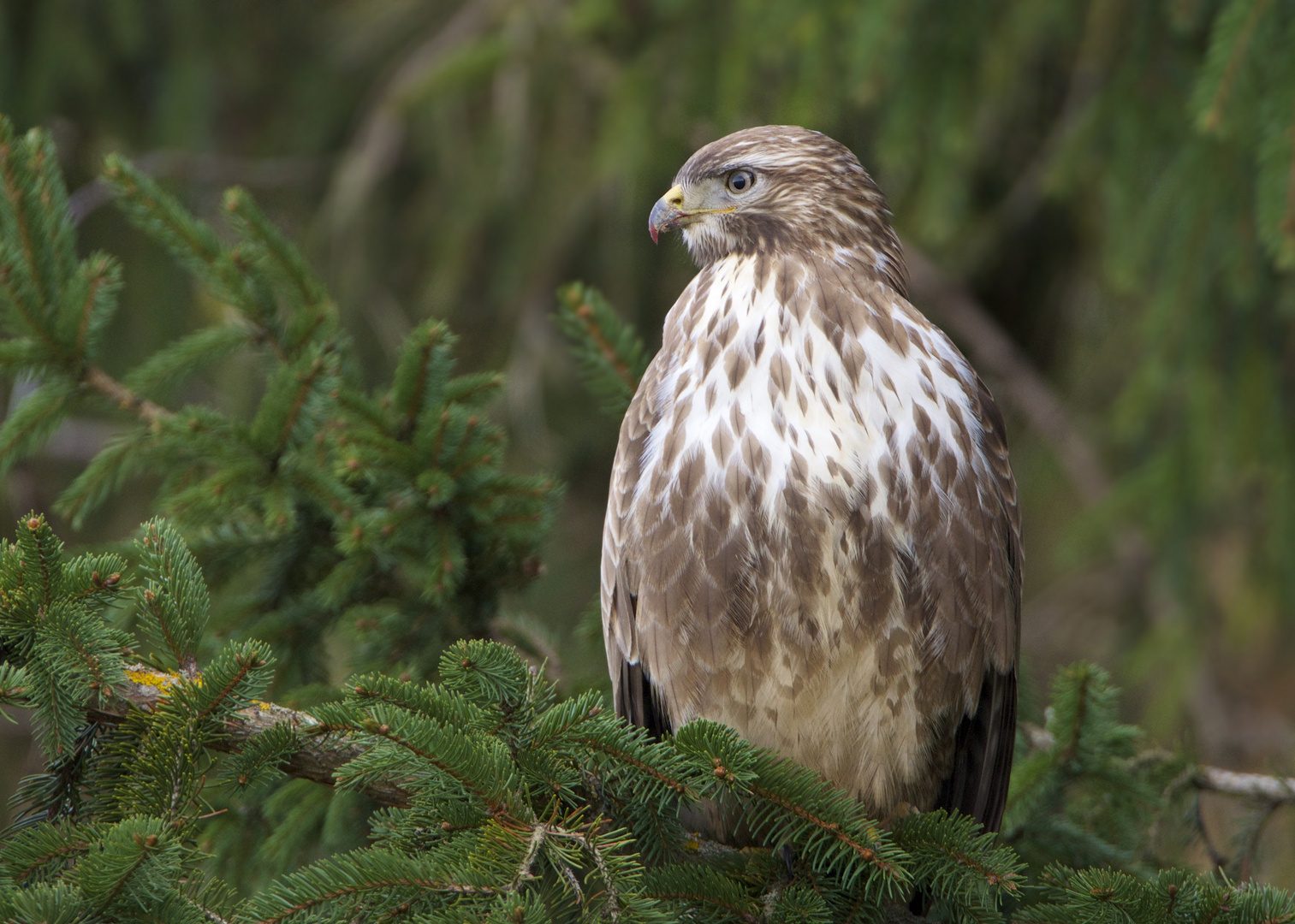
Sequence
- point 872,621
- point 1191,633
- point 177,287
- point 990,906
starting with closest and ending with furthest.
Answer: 1. point 990,906
2. point 872,621
3. point 1191,633
4. point 177,287

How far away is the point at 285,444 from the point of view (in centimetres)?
258

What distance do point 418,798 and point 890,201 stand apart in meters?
3.80

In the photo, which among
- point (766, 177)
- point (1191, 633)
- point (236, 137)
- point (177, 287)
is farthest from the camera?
point (236, 137)

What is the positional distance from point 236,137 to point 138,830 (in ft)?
18.2

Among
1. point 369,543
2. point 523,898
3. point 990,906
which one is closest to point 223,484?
point 369,543

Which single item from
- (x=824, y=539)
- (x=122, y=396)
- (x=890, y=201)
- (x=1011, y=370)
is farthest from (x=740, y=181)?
(x=1011, y=370)

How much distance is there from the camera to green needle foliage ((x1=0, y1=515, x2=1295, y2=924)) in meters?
1.62

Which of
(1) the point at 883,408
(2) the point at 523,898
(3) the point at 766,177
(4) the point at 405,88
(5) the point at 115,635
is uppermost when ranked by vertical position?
(4) the point at 405,88

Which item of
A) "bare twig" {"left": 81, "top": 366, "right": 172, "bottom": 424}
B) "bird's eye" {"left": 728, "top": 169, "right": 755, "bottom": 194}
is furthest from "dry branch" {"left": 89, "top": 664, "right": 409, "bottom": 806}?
"bird's eye" {"left": 728, "top": 169, "right": 755, "bottom": 194}

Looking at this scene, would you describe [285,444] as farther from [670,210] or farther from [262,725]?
[670,210]

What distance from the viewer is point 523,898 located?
5.24 ft

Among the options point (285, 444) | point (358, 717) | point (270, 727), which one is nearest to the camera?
point (358, 717)

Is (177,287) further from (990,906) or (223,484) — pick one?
(990,906)

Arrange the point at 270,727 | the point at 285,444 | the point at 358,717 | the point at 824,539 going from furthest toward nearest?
the point at 285,444 → the point at 824,539 → the point at 270,727 → the point at 358,717
